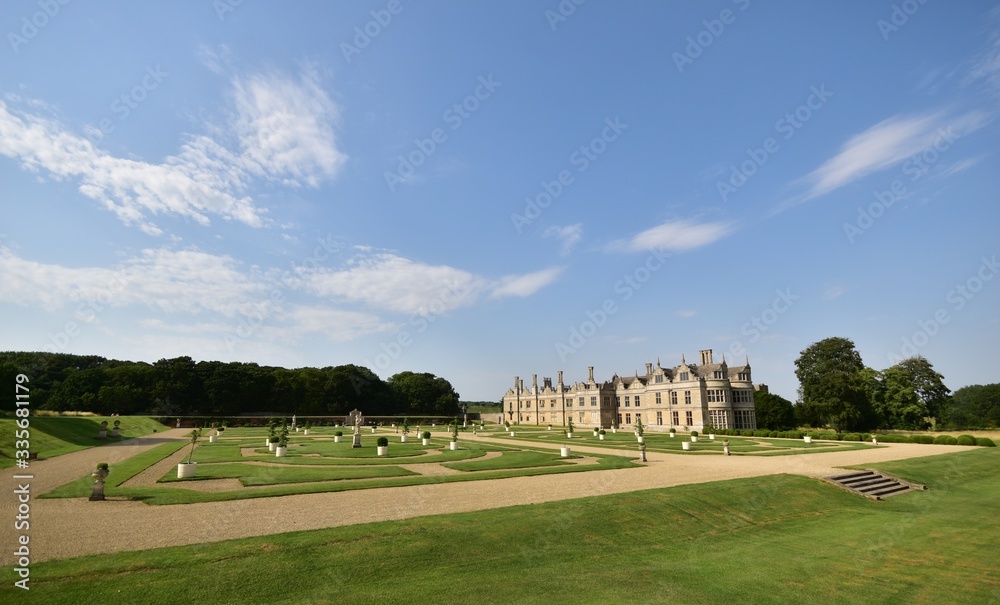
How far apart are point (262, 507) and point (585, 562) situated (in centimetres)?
1030

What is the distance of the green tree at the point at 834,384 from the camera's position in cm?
6275

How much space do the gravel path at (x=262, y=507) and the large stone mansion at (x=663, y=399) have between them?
47.6 m

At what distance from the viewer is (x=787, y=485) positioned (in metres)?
21.4

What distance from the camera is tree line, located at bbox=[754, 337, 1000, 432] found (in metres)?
63.6

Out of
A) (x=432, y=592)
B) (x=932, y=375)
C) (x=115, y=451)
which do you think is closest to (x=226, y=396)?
(x=115, y=451)

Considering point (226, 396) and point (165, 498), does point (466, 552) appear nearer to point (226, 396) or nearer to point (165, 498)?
point (165, 498)

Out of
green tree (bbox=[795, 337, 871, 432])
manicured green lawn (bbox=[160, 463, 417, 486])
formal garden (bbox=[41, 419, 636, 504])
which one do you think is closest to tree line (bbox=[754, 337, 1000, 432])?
green tree (bbox=[795, 337, 871, 432])

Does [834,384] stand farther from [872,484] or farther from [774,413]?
[872,484]

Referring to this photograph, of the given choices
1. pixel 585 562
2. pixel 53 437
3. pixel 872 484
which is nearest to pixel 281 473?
pixel 585 562

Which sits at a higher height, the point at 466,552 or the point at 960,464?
the point at 466,552

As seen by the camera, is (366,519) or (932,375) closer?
(366,519)

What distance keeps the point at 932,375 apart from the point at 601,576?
282 feet

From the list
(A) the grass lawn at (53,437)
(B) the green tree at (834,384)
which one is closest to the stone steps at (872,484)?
(A) the grass lawn at (53,437)

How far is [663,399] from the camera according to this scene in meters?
79.8
